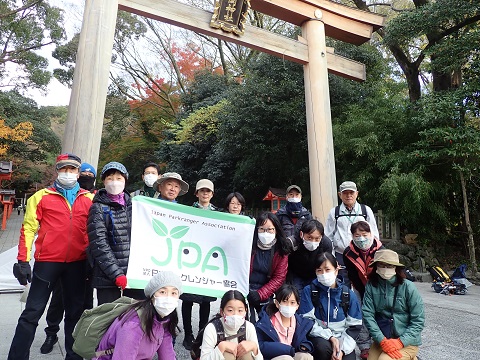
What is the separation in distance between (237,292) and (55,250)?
4.66 ft

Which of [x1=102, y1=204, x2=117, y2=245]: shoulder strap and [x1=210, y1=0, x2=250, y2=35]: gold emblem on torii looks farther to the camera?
[x1=210, y1=0, x2=250, y2=35]: gold emblem on torii

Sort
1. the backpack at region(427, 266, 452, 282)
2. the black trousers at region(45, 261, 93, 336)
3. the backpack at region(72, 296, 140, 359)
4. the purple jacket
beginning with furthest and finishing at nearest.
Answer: the backpack at region(427, 266, 452, 282), the black trousers at region(45, 261, 93, 336), the backpack at region(72, 296, 140, 359), the purple jacket

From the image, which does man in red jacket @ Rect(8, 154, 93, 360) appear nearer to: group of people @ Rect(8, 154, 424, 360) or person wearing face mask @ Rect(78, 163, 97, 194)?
group of people @ Rect(8, 154, 424, 360)

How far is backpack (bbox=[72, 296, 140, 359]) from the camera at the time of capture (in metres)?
2.13

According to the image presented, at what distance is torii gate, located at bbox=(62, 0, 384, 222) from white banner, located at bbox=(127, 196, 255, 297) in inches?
84.9

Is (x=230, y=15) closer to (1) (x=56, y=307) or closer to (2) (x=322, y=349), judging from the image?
(1) (x=56, y=307)

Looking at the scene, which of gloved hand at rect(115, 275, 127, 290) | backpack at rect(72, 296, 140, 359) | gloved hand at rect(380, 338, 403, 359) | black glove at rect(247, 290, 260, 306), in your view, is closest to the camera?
backpack at rect(72, 296, 140, 359)

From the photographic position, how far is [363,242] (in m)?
3.26

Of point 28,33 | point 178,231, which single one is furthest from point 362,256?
point 28,33

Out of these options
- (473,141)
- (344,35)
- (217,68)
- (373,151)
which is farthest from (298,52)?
(217,68)

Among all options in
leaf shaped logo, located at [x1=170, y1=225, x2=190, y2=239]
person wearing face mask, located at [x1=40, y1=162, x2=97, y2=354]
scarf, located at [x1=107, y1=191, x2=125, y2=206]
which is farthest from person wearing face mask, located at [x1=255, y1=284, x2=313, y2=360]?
person wearing face mask, located at [x1=40, y1=162, x2=97, y2=354]

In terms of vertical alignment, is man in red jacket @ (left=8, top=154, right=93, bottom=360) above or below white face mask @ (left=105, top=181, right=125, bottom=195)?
below

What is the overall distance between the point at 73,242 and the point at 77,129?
2.37 m

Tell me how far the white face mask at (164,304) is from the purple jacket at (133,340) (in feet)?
0.19
